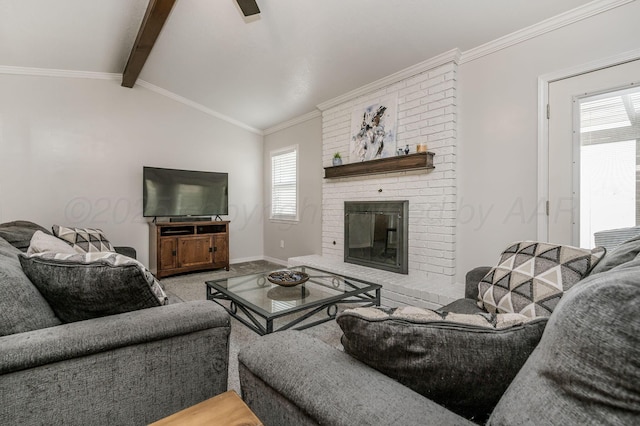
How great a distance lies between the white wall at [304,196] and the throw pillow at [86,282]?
11.6ft

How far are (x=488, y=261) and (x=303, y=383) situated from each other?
2648 millimetres

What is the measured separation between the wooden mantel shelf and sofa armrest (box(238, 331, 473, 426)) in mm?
2542

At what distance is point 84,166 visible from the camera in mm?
4027

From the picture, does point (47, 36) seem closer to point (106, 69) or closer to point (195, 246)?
point (106, 69)

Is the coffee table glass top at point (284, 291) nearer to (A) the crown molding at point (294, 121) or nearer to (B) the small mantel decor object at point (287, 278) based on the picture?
(B) the small mantel decor object at point (287, 278)

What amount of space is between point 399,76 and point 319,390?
132 inches

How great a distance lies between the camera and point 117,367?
0.93m

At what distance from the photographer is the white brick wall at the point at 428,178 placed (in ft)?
9.66

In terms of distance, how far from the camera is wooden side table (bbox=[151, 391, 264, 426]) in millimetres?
620

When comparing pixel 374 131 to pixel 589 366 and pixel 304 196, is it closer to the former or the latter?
pixel 304 196

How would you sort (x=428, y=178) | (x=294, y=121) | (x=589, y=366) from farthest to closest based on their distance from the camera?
(x=294, y=121)
(x=428, y=178)
(x=589, y=366)

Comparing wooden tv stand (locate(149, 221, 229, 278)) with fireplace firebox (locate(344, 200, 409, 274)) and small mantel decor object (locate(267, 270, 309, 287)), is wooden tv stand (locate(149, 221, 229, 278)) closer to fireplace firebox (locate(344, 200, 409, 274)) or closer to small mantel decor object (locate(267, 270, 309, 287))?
fireplace firebox (locate(344, 200, 409, 274))

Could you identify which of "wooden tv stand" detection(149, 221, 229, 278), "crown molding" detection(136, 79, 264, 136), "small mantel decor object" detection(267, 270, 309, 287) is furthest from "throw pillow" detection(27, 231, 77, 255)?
"crown molding" detection(136, 79, 264, 136)

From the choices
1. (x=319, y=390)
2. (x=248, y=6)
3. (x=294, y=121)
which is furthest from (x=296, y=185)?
(x=319, y=390)
